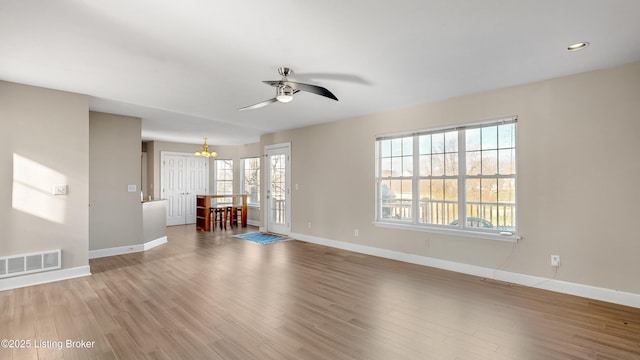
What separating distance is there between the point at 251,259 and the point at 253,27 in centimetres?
375

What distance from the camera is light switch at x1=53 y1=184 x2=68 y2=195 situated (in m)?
4.00

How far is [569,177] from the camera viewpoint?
353 cm

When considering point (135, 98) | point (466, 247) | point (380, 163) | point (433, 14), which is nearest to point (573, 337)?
point (466, 247)

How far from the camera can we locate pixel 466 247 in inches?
169

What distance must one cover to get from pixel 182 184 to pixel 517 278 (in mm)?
8752

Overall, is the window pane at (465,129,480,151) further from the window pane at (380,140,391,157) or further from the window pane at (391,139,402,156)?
the window pane at (380,140,391,157)

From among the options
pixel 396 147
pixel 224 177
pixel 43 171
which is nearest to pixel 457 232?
pixel 396 147

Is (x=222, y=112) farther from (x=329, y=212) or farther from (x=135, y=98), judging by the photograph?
(x=329, y=212)

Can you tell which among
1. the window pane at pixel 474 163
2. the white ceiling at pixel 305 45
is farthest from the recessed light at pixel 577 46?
the window pane at pixel 474 163

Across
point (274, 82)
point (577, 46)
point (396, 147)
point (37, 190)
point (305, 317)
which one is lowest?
point (305, 317)

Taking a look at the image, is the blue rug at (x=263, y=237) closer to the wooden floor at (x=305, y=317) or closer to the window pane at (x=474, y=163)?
the wooden floor at (x=305, y=317)

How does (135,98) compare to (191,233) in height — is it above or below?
above

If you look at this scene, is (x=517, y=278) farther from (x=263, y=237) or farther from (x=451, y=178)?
(x=263, y=237)

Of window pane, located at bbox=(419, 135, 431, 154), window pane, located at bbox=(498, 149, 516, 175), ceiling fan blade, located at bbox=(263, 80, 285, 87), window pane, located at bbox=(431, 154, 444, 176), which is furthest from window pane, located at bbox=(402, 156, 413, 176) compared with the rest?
ceiling fan blade, located at bbox=(263, 80, 285, 87)
